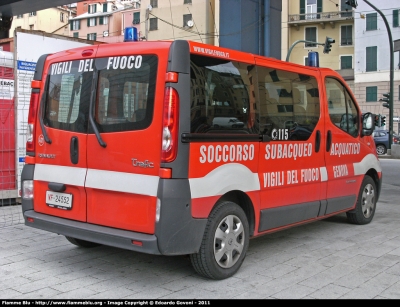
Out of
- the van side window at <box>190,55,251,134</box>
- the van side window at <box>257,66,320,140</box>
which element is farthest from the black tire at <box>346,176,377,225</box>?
the van side window at <box>190,55,251,134</box>

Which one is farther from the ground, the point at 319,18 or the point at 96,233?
the point at 319,18

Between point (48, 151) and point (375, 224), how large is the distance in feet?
16.0

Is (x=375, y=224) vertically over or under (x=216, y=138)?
under

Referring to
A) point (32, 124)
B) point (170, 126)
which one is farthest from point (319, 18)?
point (170, 126)

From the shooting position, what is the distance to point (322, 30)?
1964 inches

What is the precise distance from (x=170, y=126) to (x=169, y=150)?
20 cm

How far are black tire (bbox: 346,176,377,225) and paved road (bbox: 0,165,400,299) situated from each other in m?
0.47

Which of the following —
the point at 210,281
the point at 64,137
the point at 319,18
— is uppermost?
the point at 319,18

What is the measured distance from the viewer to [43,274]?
4.79 m

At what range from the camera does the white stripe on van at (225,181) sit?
426cm

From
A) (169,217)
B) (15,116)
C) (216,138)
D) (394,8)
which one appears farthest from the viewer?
(394,8)

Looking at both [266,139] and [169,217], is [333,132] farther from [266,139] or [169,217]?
[169,217]

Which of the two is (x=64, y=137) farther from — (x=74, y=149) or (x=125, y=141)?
(x=125, y=141)

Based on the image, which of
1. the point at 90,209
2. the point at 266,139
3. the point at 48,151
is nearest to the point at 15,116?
the point at 48,151
